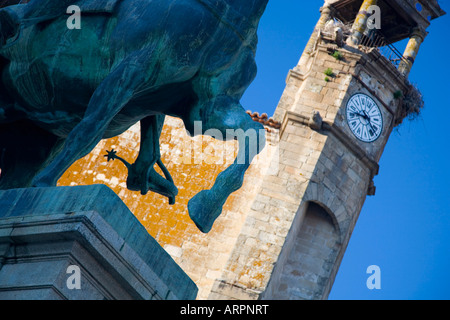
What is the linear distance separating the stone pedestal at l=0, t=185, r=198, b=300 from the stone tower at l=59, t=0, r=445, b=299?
12.1m

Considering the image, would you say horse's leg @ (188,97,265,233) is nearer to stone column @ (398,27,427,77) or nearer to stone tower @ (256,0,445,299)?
stone tower @ (256,0,445,299)

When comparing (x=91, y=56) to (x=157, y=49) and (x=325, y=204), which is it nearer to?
(x=157, y=49)

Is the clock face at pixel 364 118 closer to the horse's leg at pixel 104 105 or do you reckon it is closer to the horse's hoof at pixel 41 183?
the horse's leg at pixel 104 105

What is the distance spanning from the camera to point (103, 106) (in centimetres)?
571

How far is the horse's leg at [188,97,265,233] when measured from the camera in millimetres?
5562

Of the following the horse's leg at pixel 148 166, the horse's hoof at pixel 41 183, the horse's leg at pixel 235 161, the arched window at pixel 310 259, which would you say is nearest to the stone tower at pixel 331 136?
the arched window at pixel 310 259

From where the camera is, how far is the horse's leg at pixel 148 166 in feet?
21.4

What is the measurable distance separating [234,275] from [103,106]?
1209 centimetres

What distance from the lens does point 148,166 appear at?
651cm

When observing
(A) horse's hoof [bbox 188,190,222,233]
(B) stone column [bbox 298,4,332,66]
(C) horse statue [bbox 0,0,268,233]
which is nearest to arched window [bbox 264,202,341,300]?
(B) stone column [bbox 298,4,332,66]

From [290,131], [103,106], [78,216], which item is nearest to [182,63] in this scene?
[103,106]

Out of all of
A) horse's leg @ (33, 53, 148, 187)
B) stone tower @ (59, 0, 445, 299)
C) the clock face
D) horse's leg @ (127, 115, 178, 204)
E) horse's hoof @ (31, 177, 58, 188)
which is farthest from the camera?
the clock face

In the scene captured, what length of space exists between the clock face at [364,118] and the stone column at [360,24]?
154cm

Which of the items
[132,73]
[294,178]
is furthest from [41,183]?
[294,178]
